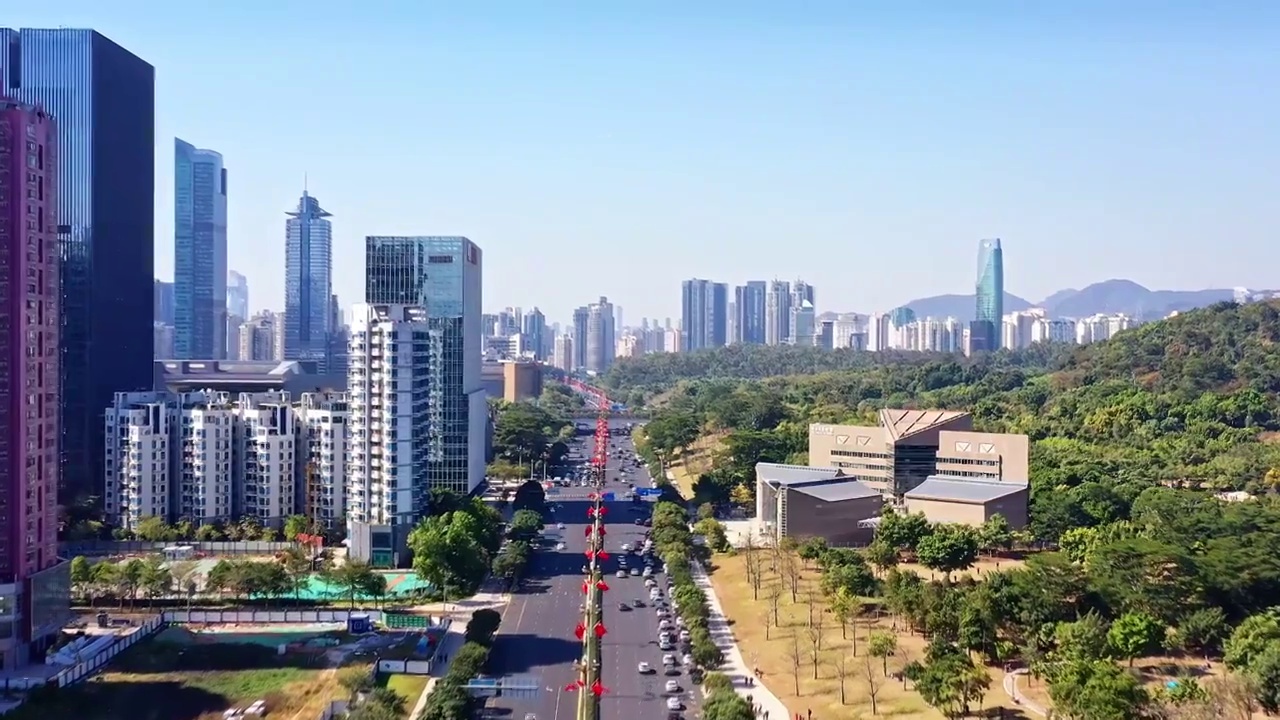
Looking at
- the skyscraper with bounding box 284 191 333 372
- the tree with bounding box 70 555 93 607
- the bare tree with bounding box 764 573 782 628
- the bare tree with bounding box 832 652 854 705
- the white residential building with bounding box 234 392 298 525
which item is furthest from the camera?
the skyscraper with bounding box 284 191 333 372

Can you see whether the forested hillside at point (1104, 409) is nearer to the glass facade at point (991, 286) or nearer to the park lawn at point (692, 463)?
the park lawn at point (692, 463)

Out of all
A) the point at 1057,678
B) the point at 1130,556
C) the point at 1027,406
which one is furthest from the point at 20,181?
the point at 1027,406

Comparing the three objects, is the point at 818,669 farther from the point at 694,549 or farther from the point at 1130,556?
the point at 694,549

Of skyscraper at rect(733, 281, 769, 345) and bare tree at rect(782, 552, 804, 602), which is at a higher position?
skyscraper at rect(733, 281, 769, 345)

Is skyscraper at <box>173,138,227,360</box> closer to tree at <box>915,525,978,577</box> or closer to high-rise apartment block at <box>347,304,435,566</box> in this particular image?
high-rise apartment block at <box>347,304,435,566</box>

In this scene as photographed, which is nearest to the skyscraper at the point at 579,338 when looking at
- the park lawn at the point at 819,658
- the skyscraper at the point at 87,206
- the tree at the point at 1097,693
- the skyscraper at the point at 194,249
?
the skyscraper at the point at 194,249

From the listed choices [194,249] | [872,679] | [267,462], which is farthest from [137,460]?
[194,249]

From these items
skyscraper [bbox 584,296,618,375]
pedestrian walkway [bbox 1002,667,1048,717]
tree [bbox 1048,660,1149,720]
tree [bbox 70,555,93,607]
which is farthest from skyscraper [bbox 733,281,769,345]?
tree [bbox 1048,660,1149,720]
